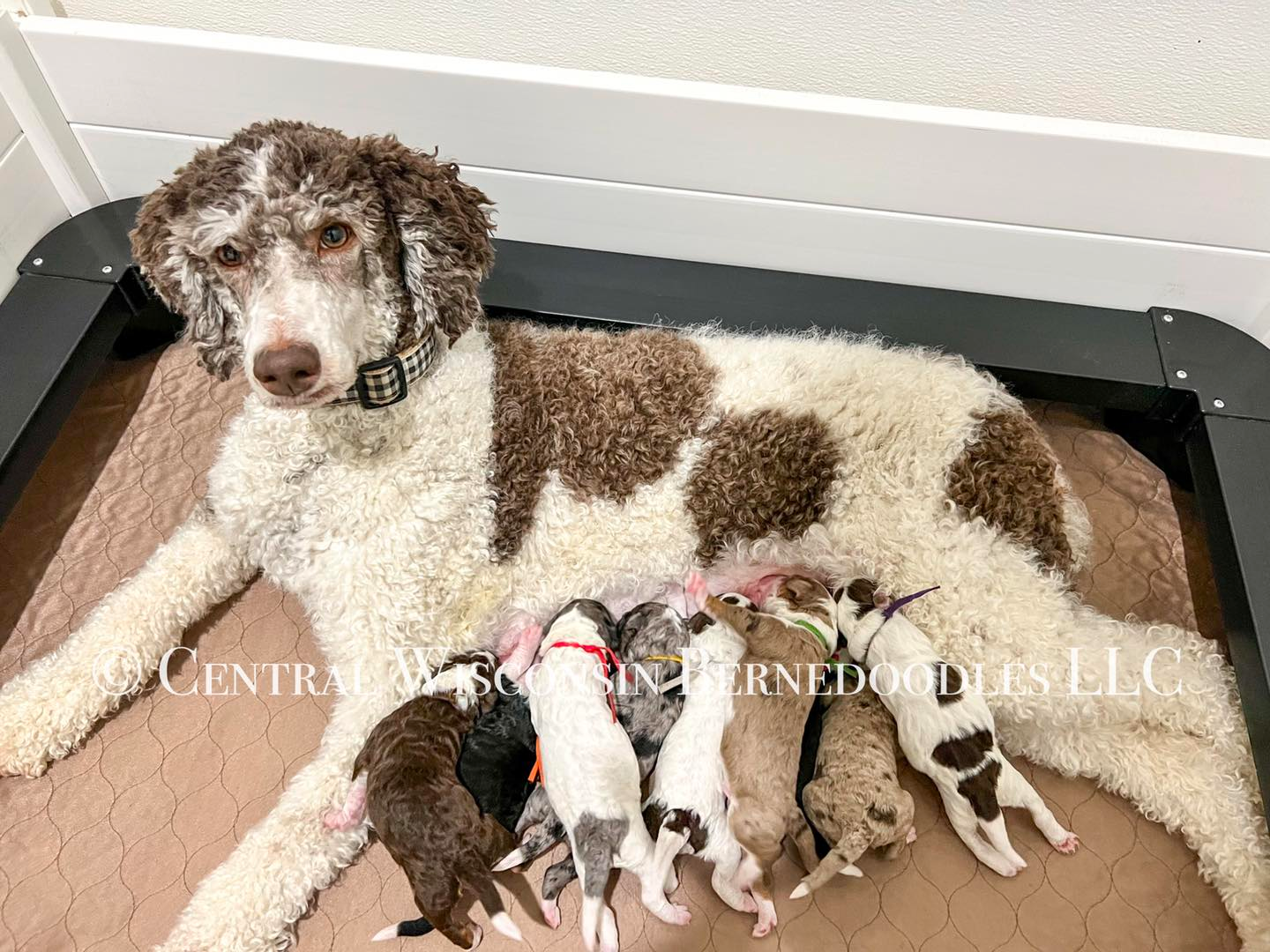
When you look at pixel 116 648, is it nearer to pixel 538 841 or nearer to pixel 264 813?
pixel 264 813

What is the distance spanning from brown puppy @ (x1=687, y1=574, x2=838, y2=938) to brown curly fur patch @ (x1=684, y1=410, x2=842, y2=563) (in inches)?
5.4

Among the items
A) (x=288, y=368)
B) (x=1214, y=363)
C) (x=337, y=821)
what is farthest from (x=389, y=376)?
(x=1214, y=363)

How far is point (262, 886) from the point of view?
4.66 ft

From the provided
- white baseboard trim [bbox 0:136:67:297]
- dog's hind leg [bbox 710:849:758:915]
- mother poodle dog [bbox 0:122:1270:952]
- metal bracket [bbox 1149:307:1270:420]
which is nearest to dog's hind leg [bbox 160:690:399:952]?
mother poodle dog [bbox 0:122:1270:952]

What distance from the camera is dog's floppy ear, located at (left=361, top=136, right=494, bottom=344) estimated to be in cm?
131

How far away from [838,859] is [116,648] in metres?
1.33

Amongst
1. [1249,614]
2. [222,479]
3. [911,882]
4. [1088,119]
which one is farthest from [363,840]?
[1088,119]

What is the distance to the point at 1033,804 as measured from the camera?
4.95 feet

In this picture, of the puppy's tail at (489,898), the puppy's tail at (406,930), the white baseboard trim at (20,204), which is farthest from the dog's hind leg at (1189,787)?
the white baseboard trim at (20,204)

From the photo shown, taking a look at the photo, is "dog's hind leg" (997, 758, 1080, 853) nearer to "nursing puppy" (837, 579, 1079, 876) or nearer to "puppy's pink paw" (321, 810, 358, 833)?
"nursing puppy" (837, 579, 1079, 876)

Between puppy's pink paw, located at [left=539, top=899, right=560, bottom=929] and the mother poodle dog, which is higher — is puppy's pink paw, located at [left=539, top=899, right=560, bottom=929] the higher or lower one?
the lower one

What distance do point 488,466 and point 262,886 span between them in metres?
0.76

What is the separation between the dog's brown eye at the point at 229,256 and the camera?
4.13 ft

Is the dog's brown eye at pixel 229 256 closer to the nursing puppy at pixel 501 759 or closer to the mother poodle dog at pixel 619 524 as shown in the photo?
the mother poodle dog at pixel 619 524
